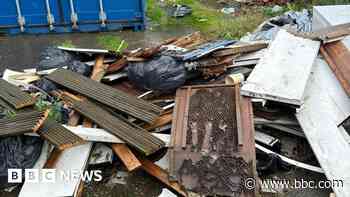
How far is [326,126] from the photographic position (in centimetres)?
387

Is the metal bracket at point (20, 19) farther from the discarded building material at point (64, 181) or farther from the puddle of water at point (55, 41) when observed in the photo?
the discarded building material at point (64, 181)

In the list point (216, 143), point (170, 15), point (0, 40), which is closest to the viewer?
point (216, 143)

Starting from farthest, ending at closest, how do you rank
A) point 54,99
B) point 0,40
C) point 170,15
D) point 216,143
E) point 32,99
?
A: point 170,15 → point 0,40 → point 54,99 → point 32,99 → point 216,143

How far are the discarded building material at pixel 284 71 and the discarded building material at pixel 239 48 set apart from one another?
0.21 meters

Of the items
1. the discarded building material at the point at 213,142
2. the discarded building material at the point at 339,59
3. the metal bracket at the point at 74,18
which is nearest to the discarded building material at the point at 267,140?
the discarded building material at the point at 213,142

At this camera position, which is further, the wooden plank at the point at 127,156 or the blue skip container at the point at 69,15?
the blue skip container at the point at 69,15

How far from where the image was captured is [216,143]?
150 inches

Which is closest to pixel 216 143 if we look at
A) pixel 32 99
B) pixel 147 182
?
pixel 147 182

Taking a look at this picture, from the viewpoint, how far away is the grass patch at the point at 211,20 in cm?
715

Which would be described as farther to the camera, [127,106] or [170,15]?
[170,15]

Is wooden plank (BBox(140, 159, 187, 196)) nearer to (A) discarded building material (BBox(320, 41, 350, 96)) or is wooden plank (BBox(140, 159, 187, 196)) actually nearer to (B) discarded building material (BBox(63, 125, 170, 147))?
(B) discarded building material (BBox(63, 125, 170, 147))

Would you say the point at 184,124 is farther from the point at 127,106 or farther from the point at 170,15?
the point at 170,15

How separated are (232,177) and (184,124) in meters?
0.76

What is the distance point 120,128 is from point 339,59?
8.47 feet
